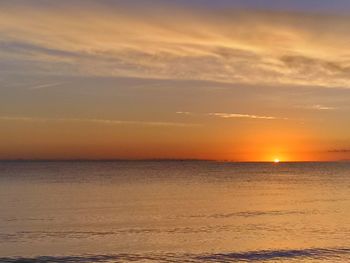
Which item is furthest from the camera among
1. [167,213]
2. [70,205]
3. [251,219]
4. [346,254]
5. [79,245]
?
[70,205]

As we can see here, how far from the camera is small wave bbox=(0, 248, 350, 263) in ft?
89.9

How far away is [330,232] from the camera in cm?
3572

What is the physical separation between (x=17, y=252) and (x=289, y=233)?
17.0 m

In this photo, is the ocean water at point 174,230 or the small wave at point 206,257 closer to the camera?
the small wave at point 206,257

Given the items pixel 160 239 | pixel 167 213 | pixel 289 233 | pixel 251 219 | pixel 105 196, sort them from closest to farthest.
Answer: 1. pixel 160 239
2. pixel 289 233
3. pixel 251 219
4. pixel 167 213
5. pixel 105 196

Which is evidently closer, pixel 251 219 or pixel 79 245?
pixel 79 245

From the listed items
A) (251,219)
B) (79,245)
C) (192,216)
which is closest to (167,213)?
(192,216)

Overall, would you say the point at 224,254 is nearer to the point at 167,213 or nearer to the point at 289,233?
the point at 289,233

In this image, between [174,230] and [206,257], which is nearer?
[206,257]

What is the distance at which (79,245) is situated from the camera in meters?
31.0

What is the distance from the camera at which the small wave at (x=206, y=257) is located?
1079 inches

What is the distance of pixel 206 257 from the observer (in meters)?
28.3

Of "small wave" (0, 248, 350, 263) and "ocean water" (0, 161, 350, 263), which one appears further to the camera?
"ocean water" (0, 161, 350, 263)

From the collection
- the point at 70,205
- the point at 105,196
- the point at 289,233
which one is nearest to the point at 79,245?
the point at 289,233
